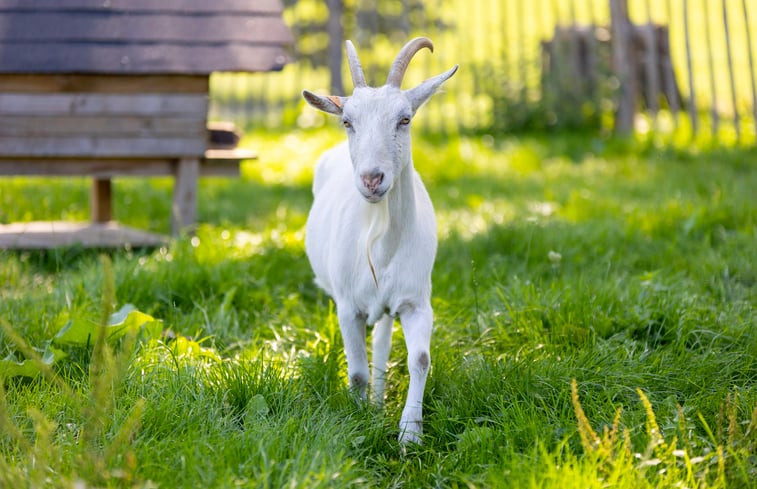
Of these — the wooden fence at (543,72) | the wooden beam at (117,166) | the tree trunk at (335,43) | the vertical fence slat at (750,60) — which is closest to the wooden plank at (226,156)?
the wooden beam at (117,166)

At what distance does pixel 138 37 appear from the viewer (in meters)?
6.57

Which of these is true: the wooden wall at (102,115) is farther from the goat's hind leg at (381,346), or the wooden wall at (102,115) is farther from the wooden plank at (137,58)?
the goat's hind leg at (381,346)

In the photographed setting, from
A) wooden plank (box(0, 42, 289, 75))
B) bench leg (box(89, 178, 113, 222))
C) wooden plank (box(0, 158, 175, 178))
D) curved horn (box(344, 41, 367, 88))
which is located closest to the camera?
curved horn (box(344, 41, 367, 88))

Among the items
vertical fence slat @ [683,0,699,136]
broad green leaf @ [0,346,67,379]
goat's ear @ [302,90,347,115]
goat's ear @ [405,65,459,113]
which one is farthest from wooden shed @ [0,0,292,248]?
vertical fence slat @ [683,0,699,136]

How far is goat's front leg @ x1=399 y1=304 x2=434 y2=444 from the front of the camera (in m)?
3.80

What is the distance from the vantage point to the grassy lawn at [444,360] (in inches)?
126

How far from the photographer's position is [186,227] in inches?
267

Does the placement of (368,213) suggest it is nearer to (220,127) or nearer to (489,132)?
(220,127)

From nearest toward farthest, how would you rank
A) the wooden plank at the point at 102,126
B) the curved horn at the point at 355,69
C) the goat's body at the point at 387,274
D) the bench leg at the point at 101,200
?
the goat's body at the point at 387,274
the curved horn at the point at 355,69
the wooden plank at the point at 102,126
the bench leg at the point at 101,200

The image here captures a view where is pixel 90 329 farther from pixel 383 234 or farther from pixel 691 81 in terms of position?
pixel 691 81

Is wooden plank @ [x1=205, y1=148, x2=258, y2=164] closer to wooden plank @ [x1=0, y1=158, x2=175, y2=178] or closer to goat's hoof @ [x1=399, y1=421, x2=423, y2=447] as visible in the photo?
wooden plank @ [x1=0, y1=158, x2=175, y2=178]

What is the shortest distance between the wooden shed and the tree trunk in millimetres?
4320

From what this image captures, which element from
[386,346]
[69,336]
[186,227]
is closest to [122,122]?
[186,227]

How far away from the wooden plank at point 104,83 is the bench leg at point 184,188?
0.53 metres
